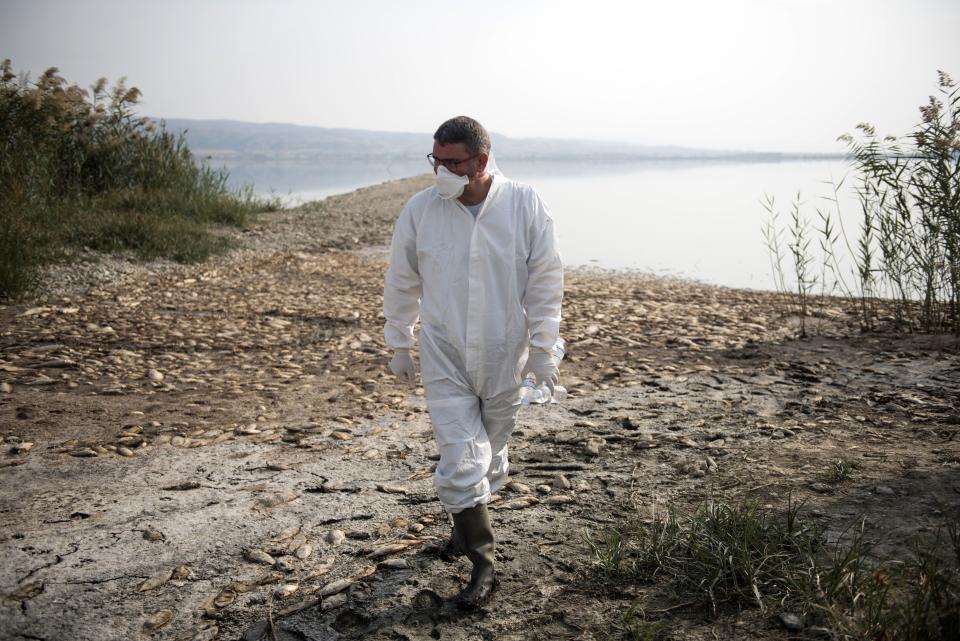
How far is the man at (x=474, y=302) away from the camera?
2.98 metres

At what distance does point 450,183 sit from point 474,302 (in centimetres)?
46

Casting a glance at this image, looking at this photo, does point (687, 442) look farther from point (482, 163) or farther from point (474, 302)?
point (482, 163)

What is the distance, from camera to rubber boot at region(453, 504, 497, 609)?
9.86ft

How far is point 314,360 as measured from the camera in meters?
6.42

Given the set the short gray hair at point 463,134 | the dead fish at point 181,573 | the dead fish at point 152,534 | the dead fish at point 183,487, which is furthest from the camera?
the dead fish at point 183,487

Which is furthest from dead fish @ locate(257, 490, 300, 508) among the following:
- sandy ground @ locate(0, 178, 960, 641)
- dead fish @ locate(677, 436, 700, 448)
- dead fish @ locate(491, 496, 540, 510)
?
dead fish @ locate(677, 436, 700, 448)

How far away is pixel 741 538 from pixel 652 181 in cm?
3117

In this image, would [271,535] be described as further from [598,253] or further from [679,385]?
[598,253]

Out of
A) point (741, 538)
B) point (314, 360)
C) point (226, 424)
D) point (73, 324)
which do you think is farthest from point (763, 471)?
point (73, 324)

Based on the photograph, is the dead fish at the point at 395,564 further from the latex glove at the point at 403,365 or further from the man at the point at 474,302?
the latex glove at the point at 403,365

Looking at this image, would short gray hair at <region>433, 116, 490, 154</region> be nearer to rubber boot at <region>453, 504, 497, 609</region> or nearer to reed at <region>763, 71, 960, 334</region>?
rubber boot at <region>453, 504, 497, 609</region>

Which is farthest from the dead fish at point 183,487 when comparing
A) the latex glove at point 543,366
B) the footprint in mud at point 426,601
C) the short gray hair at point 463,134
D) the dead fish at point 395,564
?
the short gray hair at point 463,134

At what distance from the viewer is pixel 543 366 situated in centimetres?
310

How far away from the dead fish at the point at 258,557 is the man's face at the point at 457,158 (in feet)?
5.94
